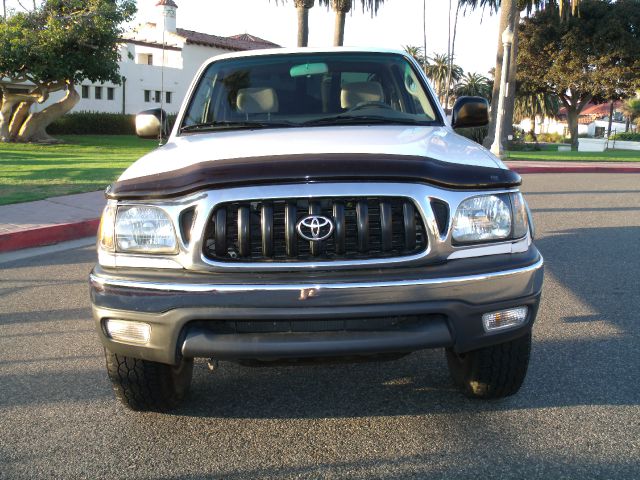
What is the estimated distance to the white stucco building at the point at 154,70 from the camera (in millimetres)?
47219

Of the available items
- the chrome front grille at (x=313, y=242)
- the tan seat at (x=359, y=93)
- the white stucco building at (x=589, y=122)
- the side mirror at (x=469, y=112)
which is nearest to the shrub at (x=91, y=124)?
the tan seat at (x=359, y=93)

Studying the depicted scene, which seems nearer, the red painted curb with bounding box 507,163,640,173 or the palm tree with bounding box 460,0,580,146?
the red painted curb with bounding box 507,163,640,173

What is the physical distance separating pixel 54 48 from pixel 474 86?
226 ft

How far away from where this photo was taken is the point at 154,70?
50.2m

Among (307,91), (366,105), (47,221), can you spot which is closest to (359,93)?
(366,105)

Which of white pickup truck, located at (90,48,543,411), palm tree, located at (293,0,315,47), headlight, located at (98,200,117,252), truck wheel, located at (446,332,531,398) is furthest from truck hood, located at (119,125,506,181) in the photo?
palm tree, located at (293,0,315,47)

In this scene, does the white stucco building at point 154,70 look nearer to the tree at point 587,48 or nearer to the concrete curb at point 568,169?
the tree at point 587,48

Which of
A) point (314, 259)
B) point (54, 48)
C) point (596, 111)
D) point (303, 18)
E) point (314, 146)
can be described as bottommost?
point (314, 259)

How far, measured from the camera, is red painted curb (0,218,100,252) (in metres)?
8.15

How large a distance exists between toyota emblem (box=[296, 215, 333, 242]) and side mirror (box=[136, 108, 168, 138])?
2.45 metres

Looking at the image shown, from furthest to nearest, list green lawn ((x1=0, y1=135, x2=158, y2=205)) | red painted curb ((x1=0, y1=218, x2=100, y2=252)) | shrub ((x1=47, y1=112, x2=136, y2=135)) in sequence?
1. shrub ((x1=47, y1=112, x2=136, y2=135))
2. green lawn ((x1=0, y1=135, x2=158, y2=205))
3. red painted curb ((x1=0, y1=218, x2=100, y2=252))

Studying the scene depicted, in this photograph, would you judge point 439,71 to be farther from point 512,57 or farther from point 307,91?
point 307,91

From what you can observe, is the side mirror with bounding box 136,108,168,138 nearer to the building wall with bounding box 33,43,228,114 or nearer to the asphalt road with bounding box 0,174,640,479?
the asphalt road with bounding box 0,174,640,479

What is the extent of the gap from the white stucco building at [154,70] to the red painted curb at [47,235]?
3454 cm
